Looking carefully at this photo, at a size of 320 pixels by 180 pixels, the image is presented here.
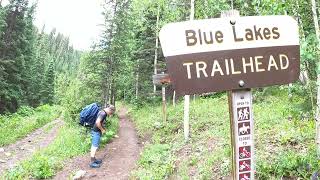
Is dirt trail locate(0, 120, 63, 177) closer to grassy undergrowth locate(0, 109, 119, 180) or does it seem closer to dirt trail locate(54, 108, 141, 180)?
grassy undergrowth locate(0, 109, 119, 180)

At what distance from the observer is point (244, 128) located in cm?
354

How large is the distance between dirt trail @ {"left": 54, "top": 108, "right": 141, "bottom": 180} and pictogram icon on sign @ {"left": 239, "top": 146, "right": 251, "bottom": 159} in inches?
362

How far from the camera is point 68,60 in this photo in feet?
543

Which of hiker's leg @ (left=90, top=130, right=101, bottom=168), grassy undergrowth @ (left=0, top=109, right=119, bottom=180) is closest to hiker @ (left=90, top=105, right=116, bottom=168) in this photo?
hiker's leg @ (left=90, top=130, right=101, bottom=168)

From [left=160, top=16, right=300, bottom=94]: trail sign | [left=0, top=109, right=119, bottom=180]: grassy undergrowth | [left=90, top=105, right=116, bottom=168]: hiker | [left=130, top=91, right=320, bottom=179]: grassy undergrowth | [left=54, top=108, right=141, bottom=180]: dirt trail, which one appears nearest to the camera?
[left=160, top=16, right=300, bottom=94]: trail sign

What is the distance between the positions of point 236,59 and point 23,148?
742 inches

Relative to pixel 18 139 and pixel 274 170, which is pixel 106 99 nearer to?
pixel 18 139

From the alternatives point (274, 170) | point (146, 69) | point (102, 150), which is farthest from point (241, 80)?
point (146, 69)

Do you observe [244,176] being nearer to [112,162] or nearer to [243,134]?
[243,134]

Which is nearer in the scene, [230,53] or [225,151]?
[230,53]

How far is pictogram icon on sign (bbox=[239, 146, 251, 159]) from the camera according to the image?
139 inches

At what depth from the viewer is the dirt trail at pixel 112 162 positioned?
507 inches

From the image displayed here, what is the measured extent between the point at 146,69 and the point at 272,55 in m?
31.9

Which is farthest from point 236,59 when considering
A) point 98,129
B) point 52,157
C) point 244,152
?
point 52,157
